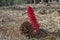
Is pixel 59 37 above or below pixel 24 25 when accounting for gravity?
below

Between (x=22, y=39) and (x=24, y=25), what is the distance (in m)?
0.26

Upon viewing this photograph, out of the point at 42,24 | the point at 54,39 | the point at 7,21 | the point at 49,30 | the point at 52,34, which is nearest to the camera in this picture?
the point at 54,39

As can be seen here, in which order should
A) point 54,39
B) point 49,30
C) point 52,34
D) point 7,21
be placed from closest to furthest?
point 54,39
point 52,34
point 49,30
point 7,21

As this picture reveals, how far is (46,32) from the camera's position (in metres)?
4.10

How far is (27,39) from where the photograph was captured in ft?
12.5

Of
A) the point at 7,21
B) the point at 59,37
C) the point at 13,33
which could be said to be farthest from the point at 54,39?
the point at 7,21

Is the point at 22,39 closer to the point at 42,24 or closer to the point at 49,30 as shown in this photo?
the point at 49,30

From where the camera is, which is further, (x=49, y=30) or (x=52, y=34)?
(x=49, y=30)

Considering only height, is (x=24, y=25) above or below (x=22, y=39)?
above

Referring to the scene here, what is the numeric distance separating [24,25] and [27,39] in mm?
272

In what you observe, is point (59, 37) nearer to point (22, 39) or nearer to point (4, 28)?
point (22, 39)

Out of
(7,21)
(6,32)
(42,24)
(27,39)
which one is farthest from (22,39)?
(7,21)

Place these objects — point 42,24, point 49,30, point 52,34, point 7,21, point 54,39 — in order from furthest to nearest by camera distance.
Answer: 1. point 7,21
2. point 42,24
3. point 49,30
4. point 52,34
5. point 54,39

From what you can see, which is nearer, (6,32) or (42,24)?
(6,32)
